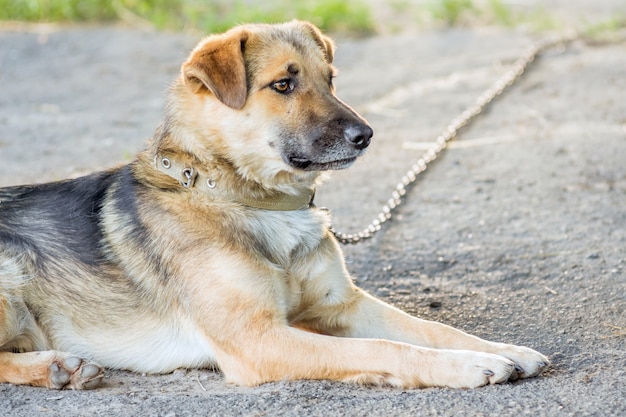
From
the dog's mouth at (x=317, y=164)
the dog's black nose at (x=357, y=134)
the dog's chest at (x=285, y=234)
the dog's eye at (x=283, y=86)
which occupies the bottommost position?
the dog's chest at (x=285, y=234)

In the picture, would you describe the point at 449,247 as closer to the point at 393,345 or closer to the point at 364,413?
the point at 393,345

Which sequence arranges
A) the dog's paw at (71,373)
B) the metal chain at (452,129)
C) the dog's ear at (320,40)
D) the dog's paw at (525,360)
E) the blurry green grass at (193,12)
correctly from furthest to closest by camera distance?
1. the blurry green grass at (193,12)
2. the metal chain at (452,129)
3. the dog's ear at (320,40)
4. the dog's paw at (71,373)
5. the dog's paw at (525,360)

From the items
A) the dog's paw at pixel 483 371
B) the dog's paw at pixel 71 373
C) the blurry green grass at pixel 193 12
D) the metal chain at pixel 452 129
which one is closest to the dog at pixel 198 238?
the dog's paw at pixel 71 373

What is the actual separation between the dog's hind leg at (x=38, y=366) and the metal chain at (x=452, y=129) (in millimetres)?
1444

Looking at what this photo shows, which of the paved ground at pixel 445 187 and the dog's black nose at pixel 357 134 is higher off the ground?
the dog's black nose at pixel 357 134

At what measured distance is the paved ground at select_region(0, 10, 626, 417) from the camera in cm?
366

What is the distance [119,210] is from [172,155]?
1.18 feet

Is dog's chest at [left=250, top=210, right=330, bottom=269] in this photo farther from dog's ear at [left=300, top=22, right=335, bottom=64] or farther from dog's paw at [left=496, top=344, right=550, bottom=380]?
dog's paw at [left=496, top=344, right=550, bottom=380]

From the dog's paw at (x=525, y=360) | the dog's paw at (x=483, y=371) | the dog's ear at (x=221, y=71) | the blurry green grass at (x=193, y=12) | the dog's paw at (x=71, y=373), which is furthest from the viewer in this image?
the blurry green grass at (x=193, y=12)

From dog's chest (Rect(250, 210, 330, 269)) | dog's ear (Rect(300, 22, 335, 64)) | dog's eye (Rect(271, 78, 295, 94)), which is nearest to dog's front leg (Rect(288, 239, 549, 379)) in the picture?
dog's chest (Rect(250, 210, 330, 269))

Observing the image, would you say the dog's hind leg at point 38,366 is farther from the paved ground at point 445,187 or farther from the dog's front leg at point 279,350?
the dog's front leg at point 279,350

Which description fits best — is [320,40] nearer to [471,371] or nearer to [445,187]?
[471,371]

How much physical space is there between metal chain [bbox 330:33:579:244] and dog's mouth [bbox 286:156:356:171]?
0.57 m

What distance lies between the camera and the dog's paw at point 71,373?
389 centimetres
